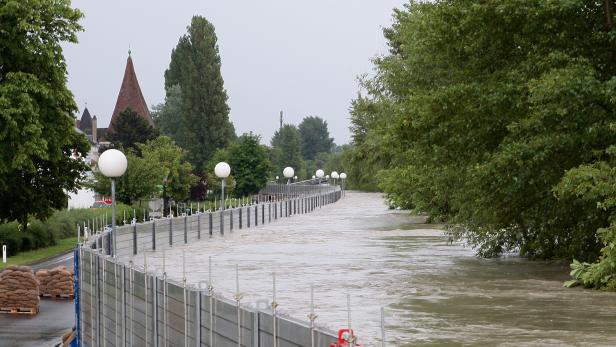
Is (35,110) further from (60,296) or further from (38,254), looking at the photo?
(60,296)

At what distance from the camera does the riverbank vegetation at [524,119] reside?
24375 millimetres

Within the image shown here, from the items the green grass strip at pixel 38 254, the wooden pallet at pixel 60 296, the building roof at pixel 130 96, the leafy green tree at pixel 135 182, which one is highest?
the building roof at pixel 130 96

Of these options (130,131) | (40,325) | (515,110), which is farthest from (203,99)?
(515,110)

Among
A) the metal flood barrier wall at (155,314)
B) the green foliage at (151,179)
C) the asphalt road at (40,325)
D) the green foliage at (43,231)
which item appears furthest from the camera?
the green foliage at (151,179)

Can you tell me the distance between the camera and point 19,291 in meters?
36.8

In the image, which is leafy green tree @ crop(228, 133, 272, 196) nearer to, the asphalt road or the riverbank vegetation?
the asphalt road

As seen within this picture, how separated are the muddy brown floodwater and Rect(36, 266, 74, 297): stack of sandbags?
4023mm

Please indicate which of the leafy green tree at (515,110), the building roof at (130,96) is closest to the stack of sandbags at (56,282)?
the leafy green tree at (515,110)

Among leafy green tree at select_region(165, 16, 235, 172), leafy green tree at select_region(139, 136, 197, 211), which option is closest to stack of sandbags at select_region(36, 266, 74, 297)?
leafy green tree at select_region(139, 136, 197, 211)

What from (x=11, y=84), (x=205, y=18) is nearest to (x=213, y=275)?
(x=11, y=84)

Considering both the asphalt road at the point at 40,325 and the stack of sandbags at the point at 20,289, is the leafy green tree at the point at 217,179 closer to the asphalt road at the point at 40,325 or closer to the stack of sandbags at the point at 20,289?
the asphalt road at the point at 40,325

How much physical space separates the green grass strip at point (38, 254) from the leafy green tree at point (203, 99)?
201ft

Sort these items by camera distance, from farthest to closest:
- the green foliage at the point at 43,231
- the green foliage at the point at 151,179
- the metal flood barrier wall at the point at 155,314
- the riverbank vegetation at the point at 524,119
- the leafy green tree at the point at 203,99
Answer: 1. the leafy green tree at the point at 203,99
2. the green foliage at the point at 151,179
3. the green foliage at the point at 43,231
4. the riverbank vegetation at the point at 524,119
5. the metal flood barrier wall at the point at 155,314

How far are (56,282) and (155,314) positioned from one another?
25.8m
